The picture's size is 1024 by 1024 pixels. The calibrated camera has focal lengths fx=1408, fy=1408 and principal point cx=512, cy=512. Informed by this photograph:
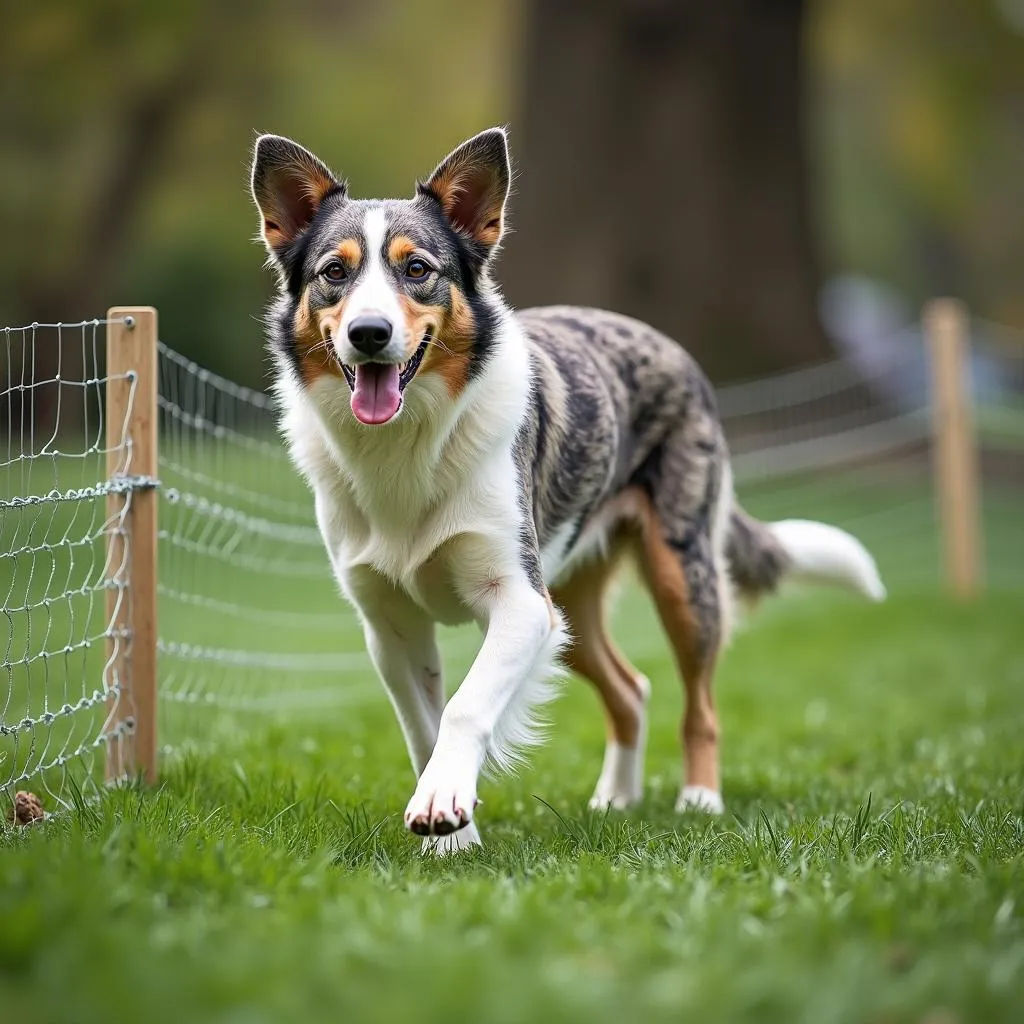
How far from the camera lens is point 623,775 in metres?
5.63

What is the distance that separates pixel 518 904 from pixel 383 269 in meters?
1.95

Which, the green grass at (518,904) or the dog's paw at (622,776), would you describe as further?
the dog's paw at (622,776)

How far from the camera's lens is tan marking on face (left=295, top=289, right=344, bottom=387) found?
14.1ft

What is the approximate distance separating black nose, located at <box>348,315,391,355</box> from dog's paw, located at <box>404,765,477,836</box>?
3.97 ft

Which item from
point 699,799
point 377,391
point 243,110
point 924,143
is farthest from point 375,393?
point 924,143

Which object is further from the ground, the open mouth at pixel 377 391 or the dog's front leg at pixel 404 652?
the open mouth at pixel 377 391

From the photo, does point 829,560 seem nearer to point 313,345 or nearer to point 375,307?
point 313,345

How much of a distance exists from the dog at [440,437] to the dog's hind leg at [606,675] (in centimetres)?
33

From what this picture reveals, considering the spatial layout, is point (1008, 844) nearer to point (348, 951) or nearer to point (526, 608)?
point (526, 608)

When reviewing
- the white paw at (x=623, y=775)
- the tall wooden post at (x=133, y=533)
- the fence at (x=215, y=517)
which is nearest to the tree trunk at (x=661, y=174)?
the fence at (x=215, y=517)

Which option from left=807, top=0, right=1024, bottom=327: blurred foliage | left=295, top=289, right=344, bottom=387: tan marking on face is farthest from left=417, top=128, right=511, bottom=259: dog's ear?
left=807, top=0, right=1024, bottom=327: blurred foliage

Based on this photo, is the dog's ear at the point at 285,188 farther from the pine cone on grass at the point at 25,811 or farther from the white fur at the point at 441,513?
the pine cone on grass at the point at 25,811

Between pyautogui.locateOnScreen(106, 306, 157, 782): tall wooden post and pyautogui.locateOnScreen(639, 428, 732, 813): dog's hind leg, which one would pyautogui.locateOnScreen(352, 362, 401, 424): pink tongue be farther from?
pyautogui.locateOnScreen(639, 428, 732, 813): dog's hind leg

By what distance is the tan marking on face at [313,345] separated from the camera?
430cm
